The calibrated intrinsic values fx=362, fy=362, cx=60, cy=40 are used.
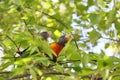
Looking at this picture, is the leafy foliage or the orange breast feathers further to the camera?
the orange breast feathers

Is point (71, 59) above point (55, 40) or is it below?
above

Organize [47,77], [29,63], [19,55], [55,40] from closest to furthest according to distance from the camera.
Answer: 1. [29,63]
2. [47,77]
3. [19,55]
4. [55,40]

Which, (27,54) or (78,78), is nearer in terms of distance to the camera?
(78,78)

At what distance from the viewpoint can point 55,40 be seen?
13.2 feet

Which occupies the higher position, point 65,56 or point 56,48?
point 65,56

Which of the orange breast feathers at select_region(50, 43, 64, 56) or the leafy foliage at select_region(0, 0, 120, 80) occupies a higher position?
the leafy foliage at select_region(0, 0, 120, 80)

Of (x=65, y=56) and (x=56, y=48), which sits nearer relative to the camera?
(x=65, y=56)

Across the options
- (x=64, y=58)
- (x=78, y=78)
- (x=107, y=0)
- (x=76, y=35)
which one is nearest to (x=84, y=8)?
(x=107, y=0)

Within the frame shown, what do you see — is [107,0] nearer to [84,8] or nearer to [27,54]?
[27,54]

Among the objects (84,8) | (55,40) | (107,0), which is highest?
(107,0)

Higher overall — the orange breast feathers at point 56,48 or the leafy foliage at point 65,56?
the leafy foliage at point 65,56

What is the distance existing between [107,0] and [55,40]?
156 cm

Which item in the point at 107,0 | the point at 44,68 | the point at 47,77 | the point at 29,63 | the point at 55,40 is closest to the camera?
the point at 29,63

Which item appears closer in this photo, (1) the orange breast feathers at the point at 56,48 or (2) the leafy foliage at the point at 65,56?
(2) the leafy foliage at the point at 65,56
